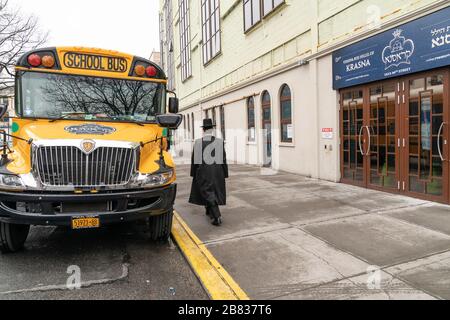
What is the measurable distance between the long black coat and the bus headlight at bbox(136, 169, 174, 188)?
1.33 m

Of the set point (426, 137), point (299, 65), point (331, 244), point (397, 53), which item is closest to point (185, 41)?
point (299, 65)

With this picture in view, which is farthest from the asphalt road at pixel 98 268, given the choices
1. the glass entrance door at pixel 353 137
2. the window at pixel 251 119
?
the window at pixel 251 119

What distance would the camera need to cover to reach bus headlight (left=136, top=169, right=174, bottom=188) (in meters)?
4.39

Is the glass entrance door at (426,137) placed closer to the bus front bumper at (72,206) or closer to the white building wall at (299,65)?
the white building wall at (299,65)

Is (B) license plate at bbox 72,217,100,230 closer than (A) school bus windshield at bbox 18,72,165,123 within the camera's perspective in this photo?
Yes

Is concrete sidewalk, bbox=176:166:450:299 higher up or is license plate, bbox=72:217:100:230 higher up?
license plate, bbox=72:217:100:230

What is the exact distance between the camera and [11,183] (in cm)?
403

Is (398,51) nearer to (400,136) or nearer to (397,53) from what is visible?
(397,53)

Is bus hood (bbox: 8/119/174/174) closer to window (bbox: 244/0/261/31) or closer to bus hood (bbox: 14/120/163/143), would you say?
bus hood (bbox: 14/120/163/143)

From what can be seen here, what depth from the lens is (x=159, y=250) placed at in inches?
191

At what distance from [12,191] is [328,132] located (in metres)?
8.06

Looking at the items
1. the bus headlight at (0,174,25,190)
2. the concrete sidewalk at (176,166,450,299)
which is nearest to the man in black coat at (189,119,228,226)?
the concrete sidewalk at (176,166,450,299)

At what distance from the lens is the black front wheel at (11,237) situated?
4.38 m

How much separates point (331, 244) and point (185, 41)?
85.9 feet
